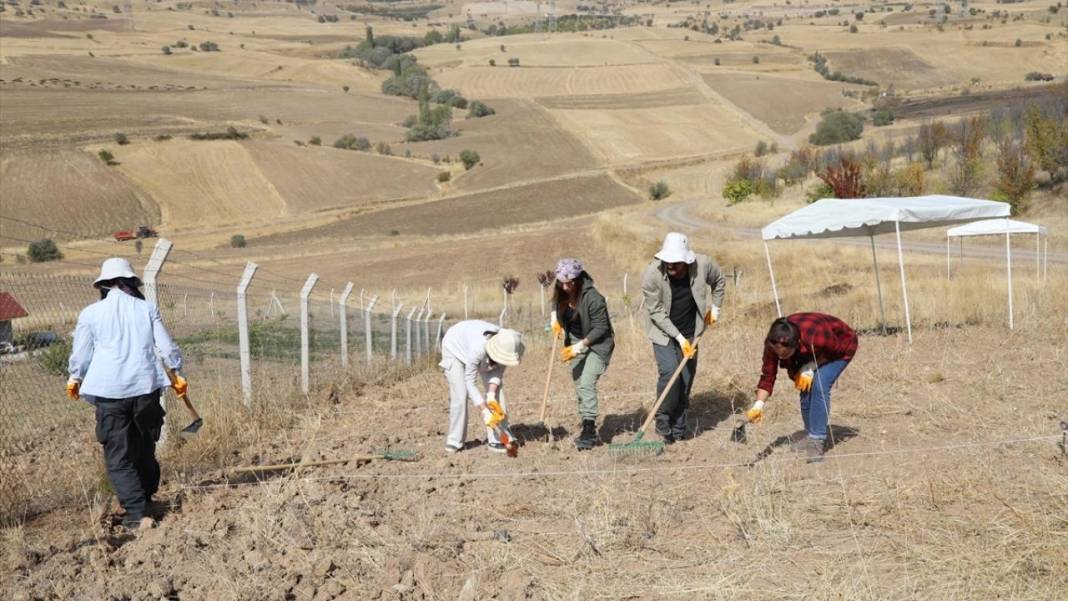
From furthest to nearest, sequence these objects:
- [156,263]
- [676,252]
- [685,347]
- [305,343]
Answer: [305,343], [685,347], [676,252], [156,263]

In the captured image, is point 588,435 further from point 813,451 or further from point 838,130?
point 838,130

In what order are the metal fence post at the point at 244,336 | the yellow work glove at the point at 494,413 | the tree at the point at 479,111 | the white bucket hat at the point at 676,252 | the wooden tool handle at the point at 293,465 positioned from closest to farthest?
the wooden tool handle at the point at 293,465
the yellow work glove at the point at 494,413
the white bucket hat at the point at 676,252
the metal fence post at the point at 244,336
the tree at the point at 479,111

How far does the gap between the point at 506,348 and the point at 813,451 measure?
2429mm

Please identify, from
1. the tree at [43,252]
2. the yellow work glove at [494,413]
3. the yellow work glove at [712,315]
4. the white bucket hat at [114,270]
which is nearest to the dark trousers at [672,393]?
the yellow work glove at [712,315]

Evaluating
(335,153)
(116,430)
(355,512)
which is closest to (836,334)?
(355,512)

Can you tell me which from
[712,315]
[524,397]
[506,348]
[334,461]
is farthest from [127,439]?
[524,397]

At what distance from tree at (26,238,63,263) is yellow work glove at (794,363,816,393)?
146ft

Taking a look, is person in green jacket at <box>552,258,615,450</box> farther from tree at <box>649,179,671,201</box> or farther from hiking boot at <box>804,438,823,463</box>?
tree at <box>649,179,671,201</box>

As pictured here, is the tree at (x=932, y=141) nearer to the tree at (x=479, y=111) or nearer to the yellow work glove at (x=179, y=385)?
the yellow work glove at (x=179, y=385)

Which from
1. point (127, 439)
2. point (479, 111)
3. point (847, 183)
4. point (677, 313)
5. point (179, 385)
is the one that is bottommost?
point (847, 183)

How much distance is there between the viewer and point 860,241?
36.4m

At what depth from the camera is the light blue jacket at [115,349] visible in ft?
21.4

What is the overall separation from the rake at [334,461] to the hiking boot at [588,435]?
4.59 feet

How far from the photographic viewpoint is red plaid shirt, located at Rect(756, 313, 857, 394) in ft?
23.8
